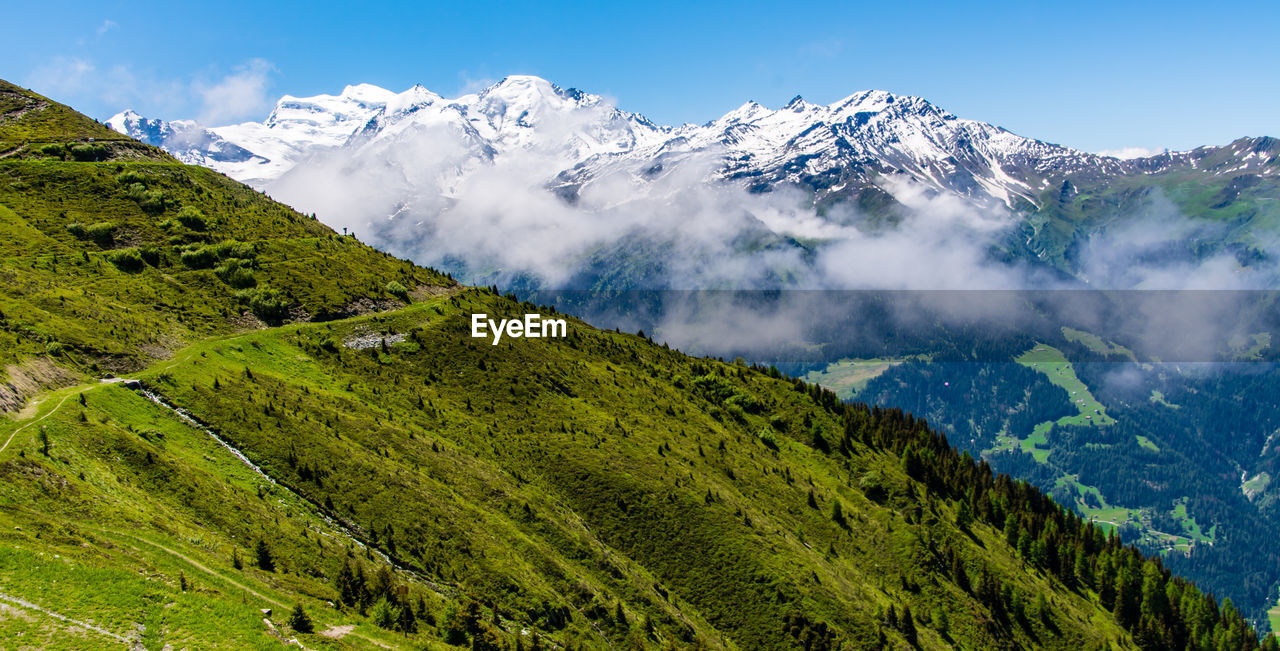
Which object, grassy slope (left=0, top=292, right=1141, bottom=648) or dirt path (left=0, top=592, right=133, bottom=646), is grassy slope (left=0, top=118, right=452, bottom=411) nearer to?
grassy slope (left=0, top=292, right=1141, bottom=648)

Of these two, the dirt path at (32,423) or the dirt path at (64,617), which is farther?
the dirt path at (32,423)

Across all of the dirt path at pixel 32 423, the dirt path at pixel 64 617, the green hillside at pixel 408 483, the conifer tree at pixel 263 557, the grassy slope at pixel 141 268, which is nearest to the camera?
the dirt path at pixel 64 617

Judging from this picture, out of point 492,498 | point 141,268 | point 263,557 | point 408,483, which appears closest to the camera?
point 263,557

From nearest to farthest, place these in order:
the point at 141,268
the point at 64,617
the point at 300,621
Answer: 1. the point at 64,617
2. the point at 300,621
3. the point at 141,268

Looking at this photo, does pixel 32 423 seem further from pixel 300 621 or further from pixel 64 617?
pixel 300 621

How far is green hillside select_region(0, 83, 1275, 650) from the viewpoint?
45378 millimetres

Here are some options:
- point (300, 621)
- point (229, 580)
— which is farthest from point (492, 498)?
point (300, 621)

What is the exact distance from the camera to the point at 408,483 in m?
71.1

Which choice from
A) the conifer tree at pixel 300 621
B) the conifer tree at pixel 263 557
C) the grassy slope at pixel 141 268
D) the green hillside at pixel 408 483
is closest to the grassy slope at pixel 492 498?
the green hillside at pixel 408 483

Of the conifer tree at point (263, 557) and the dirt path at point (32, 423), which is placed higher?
the dirt path at point (32, 423)

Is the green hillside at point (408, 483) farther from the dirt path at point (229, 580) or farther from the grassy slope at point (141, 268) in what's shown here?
the grassy slope at point (141, 268)

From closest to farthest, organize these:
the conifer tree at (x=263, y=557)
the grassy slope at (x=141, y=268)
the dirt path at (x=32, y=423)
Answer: the conifer tree at (x=263, y=557), the dirt path at (x=32, y=423), the grassy slope at (x=141, y=268)

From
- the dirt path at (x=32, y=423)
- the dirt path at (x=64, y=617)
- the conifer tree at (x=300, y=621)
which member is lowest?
the conifer tree at (x=300, y=621)

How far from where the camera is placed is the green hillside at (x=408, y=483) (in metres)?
45.4
